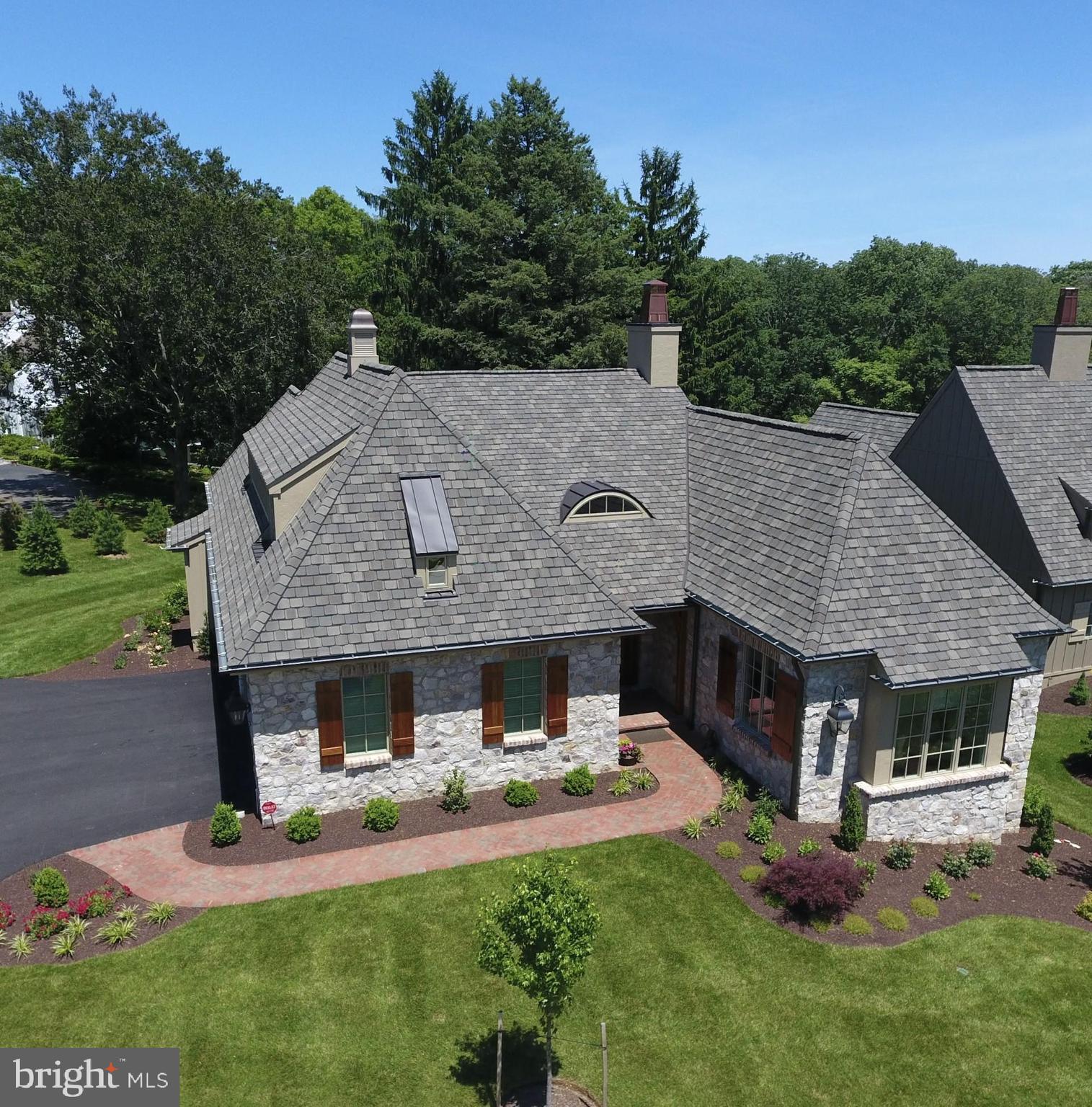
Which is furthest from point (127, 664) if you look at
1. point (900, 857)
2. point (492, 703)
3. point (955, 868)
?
point (955, 868)

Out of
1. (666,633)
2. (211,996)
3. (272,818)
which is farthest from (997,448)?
(211,996)

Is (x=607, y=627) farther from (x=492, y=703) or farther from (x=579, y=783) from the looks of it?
(x=579, y=783)

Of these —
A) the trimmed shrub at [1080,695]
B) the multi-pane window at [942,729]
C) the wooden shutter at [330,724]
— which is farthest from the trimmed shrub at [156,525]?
the trimmed shrub at [1080,695]

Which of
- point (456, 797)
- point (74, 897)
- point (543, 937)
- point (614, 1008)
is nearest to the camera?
point (543, 937)

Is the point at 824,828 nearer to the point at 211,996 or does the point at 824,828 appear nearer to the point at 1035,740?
the point at 1035,740

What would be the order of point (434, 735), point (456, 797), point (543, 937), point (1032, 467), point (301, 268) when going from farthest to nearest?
point (301, 268)
point (1032, 467)
point (434, 735)
point (456, 797)
point (543, 937)

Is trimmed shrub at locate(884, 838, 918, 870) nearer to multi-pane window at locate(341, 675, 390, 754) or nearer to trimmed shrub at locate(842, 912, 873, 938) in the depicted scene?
trimmed shrub at locate(842, 912, 873, 938)

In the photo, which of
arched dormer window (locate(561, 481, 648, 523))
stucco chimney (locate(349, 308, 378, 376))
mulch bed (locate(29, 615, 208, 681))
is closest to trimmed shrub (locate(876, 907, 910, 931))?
arched dormer window (locate(561, 481, 648, 523))
